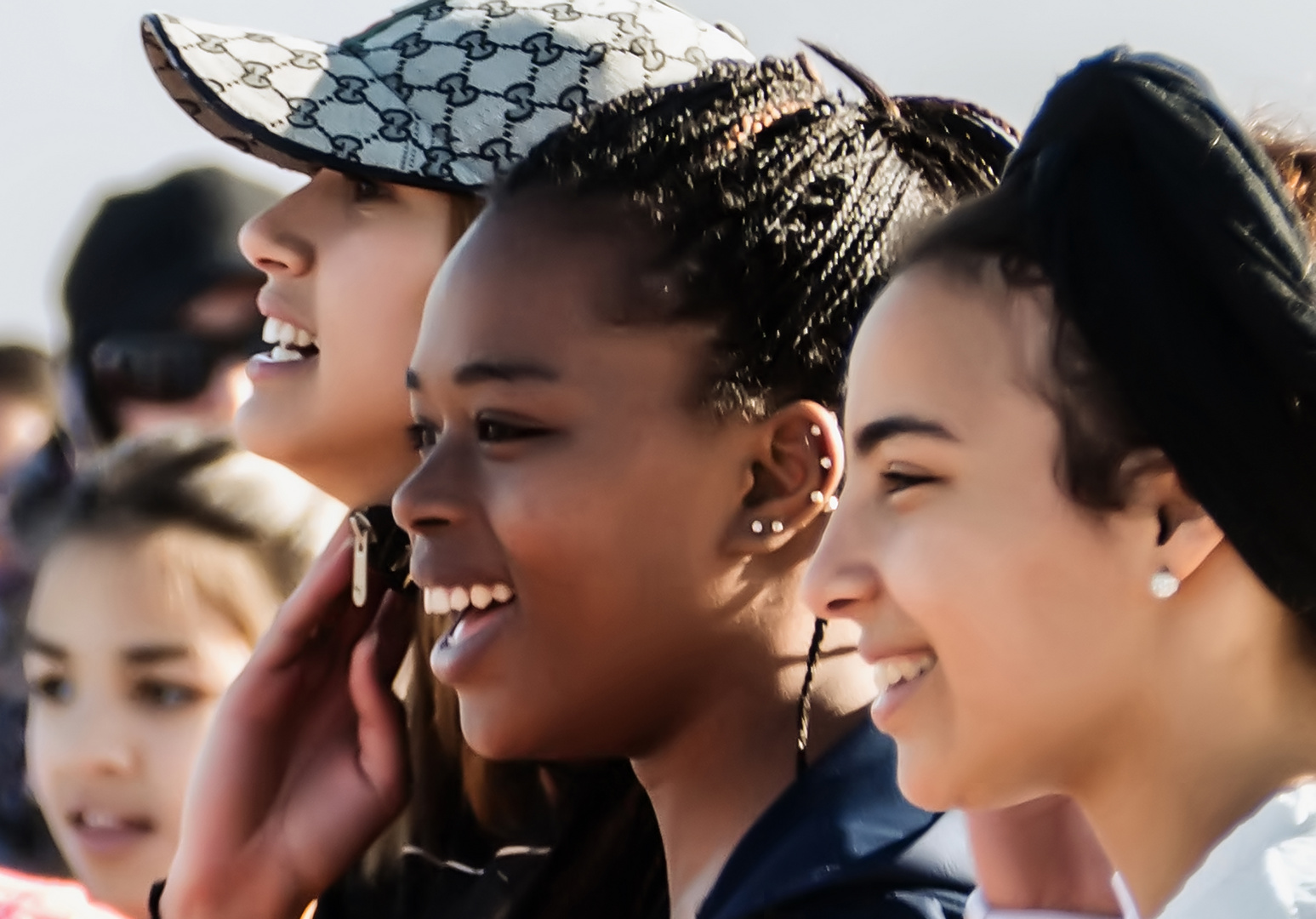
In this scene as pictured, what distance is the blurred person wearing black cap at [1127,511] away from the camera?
122cm

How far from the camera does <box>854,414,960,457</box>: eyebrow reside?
4.33ft

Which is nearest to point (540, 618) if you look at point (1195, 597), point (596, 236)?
point (596, 236)

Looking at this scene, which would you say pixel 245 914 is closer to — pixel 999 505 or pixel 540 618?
pixel 540 618

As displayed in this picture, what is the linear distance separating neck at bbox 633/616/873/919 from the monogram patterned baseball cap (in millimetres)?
617

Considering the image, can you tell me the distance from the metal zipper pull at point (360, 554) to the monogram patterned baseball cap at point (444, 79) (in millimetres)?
407

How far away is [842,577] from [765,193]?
0.53m

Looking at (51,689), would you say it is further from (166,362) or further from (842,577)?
(842,577)

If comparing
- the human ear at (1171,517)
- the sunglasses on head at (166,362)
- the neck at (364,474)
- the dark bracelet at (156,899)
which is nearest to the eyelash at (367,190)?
the neck at (364,474)

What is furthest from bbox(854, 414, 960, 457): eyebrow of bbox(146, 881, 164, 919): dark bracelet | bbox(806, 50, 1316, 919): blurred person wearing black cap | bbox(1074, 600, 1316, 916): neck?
bbox(146, 881, 164, 919): dark bracelet

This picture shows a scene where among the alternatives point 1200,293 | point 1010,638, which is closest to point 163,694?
point 1010,638

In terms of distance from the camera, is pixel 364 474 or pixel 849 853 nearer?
pixel 849 853

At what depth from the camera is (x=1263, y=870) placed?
3.87 feet

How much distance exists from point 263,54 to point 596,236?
693 mm

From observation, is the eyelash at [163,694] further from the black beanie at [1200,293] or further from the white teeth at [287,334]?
the black beanie at [1200,293]
